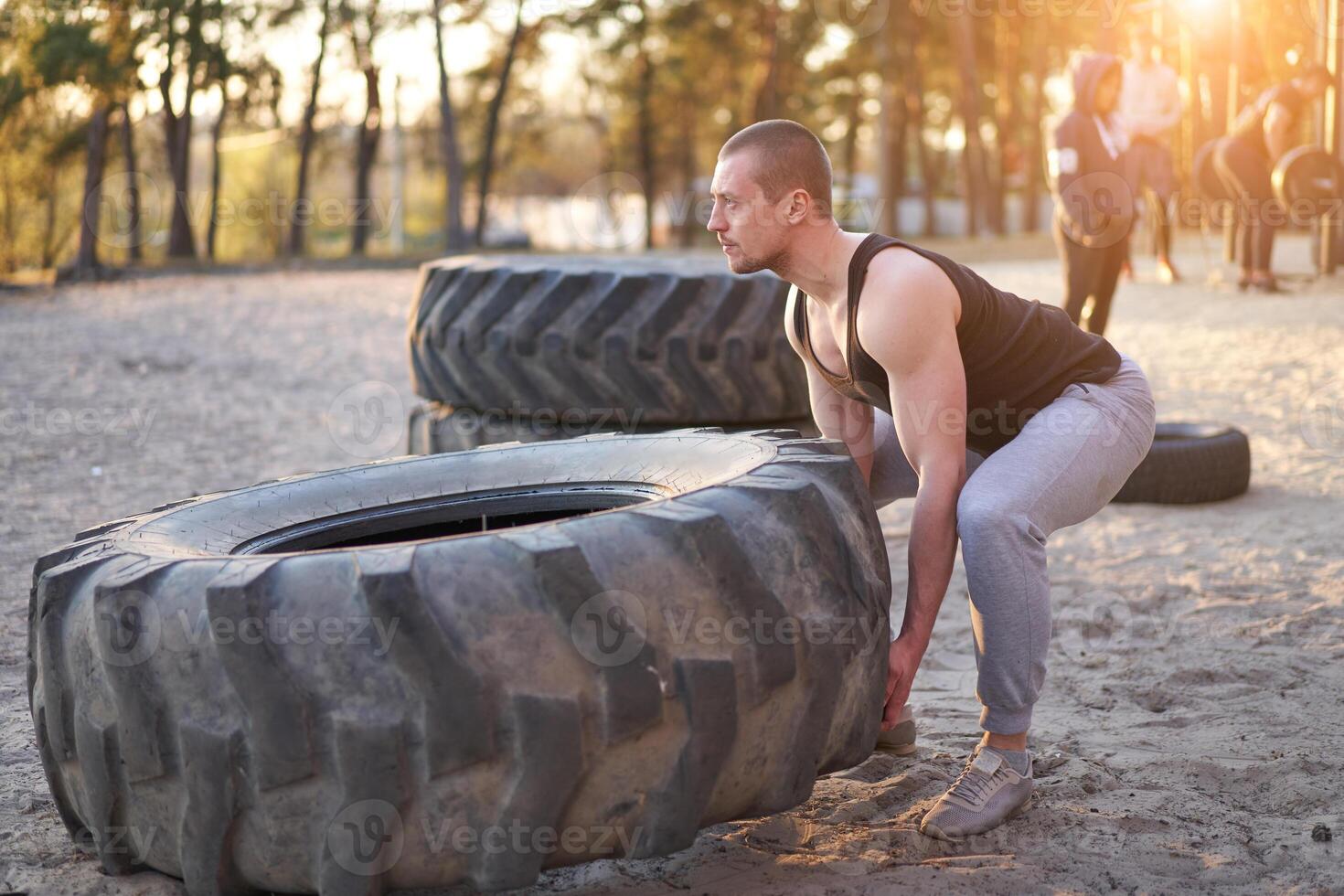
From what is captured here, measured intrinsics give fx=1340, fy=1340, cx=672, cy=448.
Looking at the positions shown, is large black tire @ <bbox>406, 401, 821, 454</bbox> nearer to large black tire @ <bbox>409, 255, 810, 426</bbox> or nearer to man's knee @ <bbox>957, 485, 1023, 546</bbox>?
large black tire @ <bbox>409, 255, 810, 426</bbox>

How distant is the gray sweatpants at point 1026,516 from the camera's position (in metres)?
2.54

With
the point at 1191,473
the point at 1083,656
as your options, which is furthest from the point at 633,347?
the point at 1191,473

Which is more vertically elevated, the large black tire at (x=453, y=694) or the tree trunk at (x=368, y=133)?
the tree trunk at (x=368, y=133)

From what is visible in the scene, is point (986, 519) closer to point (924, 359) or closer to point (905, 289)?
point (924, 359)

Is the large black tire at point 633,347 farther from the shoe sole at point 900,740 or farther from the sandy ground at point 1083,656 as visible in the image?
the shoe sole at point 900,740

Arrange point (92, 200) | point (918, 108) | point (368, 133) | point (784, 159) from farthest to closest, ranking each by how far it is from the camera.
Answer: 1. point (918, 108)
2. point (368, 133)
3. point (92, 200)
4. point (784, 159)

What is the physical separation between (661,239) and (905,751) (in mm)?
34781

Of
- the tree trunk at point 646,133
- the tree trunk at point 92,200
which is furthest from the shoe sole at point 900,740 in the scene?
the tree trunk at point 646,133

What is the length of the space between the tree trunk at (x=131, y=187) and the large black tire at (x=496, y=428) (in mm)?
19992

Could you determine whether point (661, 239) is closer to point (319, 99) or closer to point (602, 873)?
point (319, 99)

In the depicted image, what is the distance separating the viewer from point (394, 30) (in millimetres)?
27172

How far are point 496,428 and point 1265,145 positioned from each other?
962 cm

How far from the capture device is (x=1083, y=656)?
3.63 m

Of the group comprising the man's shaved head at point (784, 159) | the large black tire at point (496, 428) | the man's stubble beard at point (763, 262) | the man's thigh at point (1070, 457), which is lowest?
the large black tire at point (496, 428)
